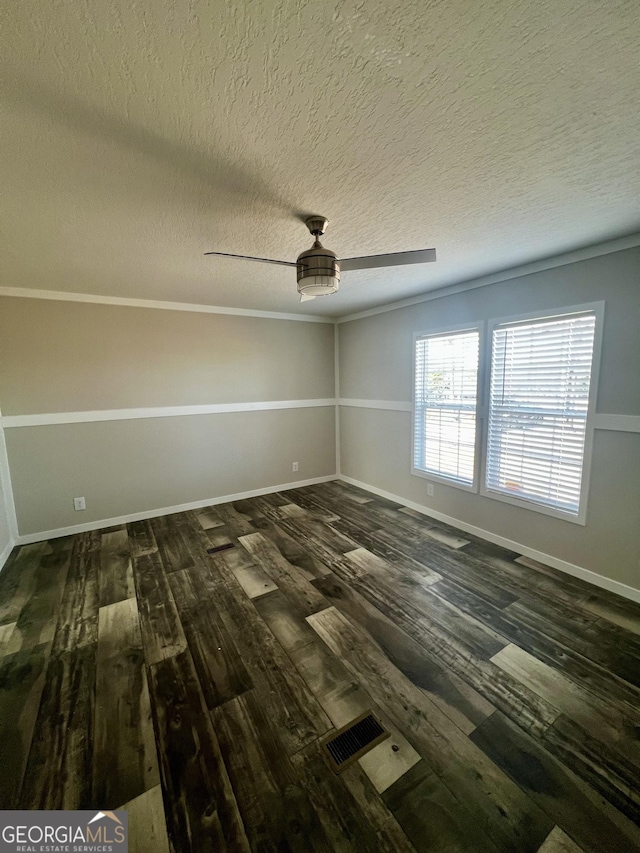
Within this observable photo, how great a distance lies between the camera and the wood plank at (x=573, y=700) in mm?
1370

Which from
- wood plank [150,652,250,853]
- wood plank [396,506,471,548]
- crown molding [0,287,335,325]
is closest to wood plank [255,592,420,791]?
wood plank [150,652,250,853]

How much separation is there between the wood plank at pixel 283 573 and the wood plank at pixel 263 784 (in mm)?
736

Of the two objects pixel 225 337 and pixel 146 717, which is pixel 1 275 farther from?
pixel 146 717

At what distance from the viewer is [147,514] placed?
12.0 ft

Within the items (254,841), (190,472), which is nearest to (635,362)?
(254,841)

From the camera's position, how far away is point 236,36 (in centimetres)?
83

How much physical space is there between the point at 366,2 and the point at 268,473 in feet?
13.5

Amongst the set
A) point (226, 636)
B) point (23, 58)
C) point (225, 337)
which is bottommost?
point (226, 636)

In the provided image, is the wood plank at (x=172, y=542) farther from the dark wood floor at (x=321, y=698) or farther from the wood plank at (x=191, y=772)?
the wood plank at (x=191, y=772)

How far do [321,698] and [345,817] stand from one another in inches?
17.4

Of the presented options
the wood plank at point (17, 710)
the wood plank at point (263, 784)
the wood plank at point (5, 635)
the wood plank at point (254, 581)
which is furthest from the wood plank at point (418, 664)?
the wood plank at point (5, 635)

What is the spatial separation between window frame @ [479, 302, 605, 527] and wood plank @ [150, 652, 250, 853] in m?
2.65

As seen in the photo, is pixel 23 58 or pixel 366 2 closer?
pixel 366 2

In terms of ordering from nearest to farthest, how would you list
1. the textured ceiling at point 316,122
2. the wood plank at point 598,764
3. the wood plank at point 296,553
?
1. the textured ceiling at point 316,122
2. the wood plank at point 598,764
3. the wood plank at point 296,553
